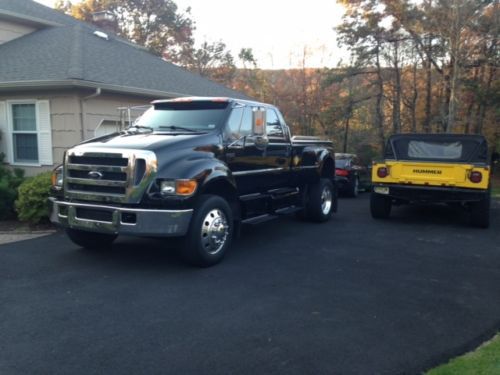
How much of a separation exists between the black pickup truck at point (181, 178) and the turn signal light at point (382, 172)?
2560 mm

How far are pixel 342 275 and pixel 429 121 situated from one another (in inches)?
932

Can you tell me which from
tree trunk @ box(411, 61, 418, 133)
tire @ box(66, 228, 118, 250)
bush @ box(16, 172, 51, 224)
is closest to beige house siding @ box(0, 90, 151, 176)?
bush @ box(16, 172, 51, 224)

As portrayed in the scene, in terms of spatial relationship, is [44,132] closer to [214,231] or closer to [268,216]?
[268,216]

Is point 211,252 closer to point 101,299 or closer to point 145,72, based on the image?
point 101,299

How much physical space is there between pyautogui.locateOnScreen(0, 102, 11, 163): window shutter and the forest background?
16.6 metres

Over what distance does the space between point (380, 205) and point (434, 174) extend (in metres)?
1.37

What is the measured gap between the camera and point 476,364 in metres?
3.56

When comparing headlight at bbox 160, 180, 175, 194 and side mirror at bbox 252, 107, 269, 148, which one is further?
side mirror at bbox 252, 107, 269, 148

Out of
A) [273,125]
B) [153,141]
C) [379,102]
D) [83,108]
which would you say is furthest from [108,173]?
[379,102]

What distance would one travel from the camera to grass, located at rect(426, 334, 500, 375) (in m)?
3.45

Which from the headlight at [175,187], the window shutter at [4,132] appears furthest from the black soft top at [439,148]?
the window shutter at [4,132]

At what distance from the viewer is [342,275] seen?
595cm

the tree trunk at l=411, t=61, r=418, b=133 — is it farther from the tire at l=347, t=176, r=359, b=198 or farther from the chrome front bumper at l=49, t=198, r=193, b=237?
the chrome front bumper at l=49, t=198, r=193, b=237

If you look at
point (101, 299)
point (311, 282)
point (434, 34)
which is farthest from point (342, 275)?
point (434, 34)
